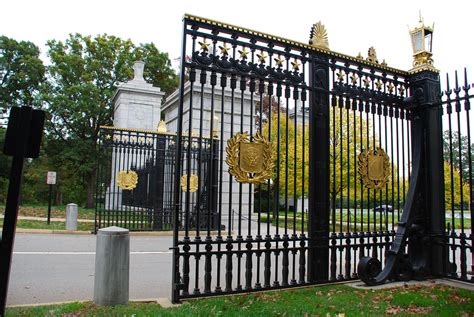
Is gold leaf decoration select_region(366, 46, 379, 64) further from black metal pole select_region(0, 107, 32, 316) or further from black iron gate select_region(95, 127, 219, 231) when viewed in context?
black iron gate select_region(95, 127, 219, 231)

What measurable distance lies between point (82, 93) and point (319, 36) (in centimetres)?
2664

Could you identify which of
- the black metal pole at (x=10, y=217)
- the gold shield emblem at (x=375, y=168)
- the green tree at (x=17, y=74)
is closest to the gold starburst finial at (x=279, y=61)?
the gold shield emblem at (x=375, y=168)

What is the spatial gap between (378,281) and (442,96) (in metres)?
3.80

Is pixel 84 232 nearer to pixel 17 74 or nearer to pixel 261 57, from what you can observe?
pixel 261 57

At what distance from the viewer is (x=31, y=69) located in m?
33.6

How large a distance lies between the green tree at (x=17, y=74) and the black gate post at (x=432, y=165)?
1300 inches

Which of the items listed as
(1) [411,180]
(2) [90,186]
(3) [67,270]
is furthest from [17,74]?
(1) [411,180]

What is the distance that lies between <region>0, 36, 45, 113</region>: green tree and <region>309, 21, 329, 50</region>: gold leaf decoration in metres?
32.1

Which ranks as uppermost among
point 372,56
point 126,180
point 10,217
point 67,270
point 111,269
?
point 372,56

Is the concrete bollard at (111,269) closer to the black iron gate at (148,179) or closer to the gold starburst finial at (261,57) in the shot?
the gold starburst finial at (261,57)

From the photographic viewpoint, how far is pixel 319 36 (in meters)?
7.13

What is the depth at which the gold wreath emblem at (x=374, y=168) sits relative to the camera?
7359mm

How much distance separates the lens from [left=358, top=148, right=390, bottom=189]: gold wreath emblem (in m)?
7.36

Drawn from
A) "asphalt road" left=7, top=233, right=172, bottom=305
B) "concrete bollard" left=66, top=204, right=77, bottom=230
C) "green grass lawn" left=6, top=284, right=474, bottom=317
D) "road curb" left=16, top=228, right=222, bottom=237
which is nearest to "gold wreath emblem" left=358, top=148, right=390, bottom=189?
"green grass lawn" left=6, top=284, right=474, bottom=317
